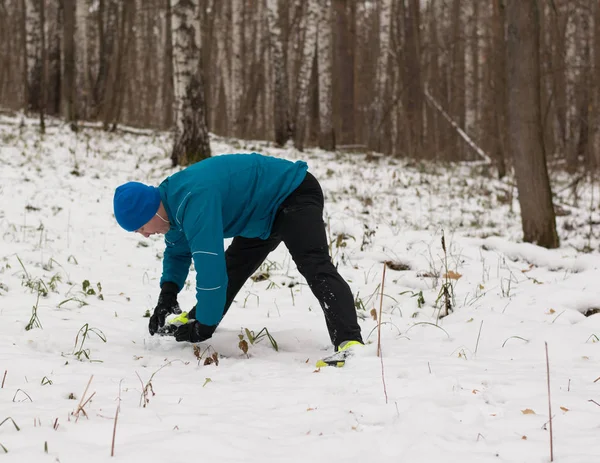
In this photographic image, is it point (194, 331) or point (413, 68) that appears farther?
point (413, 68)

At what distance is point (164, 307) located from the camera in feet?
11.4

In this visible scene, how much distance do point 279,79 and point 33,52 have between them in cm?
592

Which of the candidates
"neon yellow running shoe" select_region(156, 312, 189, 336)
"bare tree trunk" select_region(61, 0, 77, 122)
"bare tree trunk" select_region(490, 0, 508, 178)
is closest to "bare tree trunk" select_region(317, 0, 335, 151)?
"bare tree trunk" select_region(490, 0, 508, 178)

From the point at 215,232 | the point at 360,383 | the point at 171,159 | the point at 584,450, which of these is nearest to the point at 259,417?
the point at 360,383

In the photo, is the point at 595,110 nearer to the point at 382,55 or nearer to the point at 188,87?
the point at 382,55

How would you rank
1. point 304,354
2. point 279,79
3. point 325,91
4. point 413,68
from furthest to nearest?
point 413,68 → point 325,91 → point 279,79 → point 304,354

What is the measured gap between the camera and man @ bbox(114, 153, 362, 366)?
2.81 metres

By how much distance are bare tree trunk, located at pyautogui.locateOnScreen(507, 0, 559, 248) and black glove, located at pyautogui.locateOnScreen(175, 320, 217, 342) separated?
164 inches

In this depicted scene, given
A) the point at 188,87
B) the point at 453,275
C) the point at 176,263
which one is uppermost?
the point at 188,87

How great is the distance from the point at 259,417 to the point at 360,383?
560 millimetres

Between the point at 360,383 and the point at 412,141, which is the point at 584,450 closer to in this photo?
the point at 360,383

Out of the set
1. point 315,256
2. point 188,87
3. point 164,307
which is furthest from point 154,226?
point 188,87

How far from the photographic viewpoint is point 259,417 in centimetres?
230

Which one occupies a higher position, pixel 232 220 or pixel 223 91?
pixel 223 91
